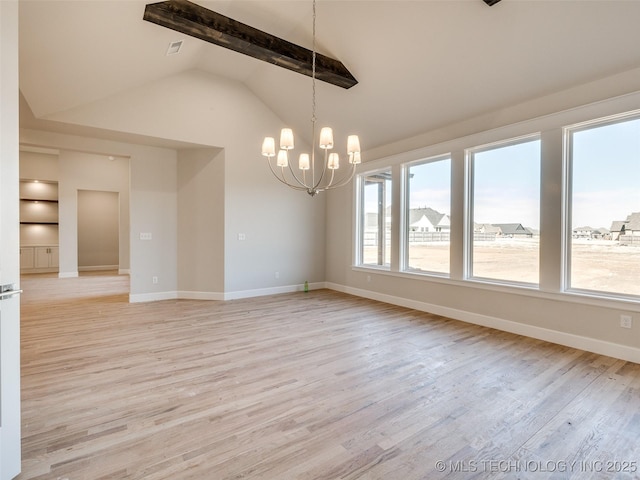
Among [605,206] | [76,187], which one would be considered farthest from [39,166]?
[605,206]

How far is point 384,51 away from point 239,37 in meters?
1.89

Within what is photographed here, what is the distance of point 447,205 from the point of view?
4.95m

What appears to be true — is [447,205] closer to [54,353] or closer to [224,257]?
[224,257]

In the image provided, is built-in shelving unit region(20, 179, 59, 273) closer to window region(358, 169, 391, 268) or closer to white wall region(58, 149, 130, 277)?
white wall region(58, 149, 130, 277)

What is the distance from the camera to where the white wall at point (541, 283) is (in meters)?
3.28

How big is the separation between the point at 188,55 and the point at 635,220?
20.1 ft

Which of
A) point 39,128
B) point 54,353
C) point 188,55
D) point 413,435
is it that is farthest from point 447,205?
point 39,128

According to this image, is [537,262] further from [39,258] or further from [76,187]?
[39,258]

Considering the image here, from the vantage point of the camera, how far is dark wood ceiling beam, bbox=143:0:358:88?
3459mm

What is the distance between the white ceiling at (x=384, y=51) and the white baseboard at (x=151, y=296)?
111 inches

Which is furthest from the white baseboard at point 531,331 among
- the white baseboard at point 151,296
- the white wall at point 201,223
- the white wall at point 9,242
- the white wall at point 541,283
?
the white wall at point 9,242

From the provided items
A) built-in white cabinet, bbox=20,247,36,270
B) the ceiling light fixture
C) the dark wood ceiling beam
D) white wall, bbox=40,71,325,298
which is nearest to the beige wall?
built-in white cabinet, bbox=20,247,36,270

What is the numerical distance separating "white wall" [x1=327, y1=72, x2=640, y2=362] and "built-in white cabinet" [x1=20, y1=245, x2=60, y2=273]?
9901 mm

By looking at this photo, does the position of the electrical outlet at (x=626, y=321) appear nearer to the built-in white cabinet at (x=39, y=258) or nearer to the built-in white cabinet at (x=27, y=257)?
the built-in white cabinet at (x=39, y=258)
